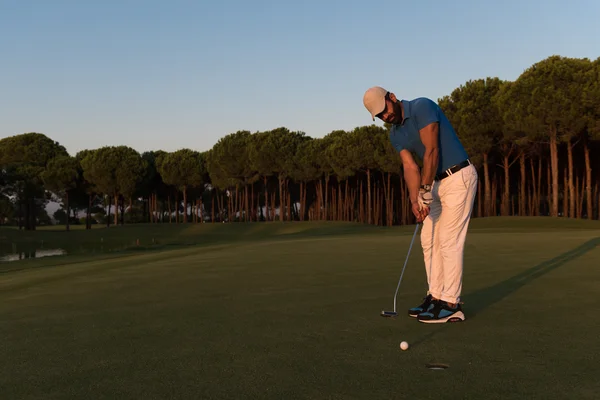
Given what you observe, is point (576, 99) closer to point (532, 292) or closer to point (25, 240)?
point (532, 292)

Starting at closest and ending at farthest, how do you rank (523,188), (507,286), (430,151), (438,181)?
1. (430,151)
2. (438,181)
3. (507,286)
4. (523,188)

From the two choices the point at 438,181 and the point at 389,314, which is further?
the point at 438,181

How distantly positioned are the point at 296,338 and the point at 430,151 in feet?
8.59

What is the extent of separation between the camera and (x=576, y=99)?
134 ft

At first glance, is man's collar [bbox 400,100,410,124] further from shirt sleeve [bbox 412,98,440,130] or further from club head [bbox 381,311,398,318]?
club head [bbox 381,311,398,318]

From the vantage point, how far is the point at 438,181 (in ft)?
22.3

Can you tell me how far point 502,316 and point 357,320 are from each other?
1.74 meters

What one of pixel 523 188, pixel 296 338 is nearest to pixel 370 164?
pixel 523 188

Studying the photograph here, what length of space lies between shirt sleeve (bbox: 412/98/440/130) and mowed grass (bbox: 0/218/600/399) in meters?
2.35

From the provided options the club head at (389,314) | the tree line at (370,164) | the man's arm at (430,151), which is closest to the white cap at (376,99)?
the man's arm at (430,151)

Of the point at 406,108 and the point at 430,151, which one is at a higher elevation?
the point at 406,108

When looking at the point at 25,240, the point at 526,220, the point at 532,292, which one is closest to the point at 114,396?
the point at 532,292

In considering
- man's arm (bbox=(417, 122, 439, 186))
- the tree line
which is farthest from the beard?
the tree line

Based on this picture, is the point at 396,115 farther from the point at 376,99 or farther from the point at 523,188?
the point at 523,188
